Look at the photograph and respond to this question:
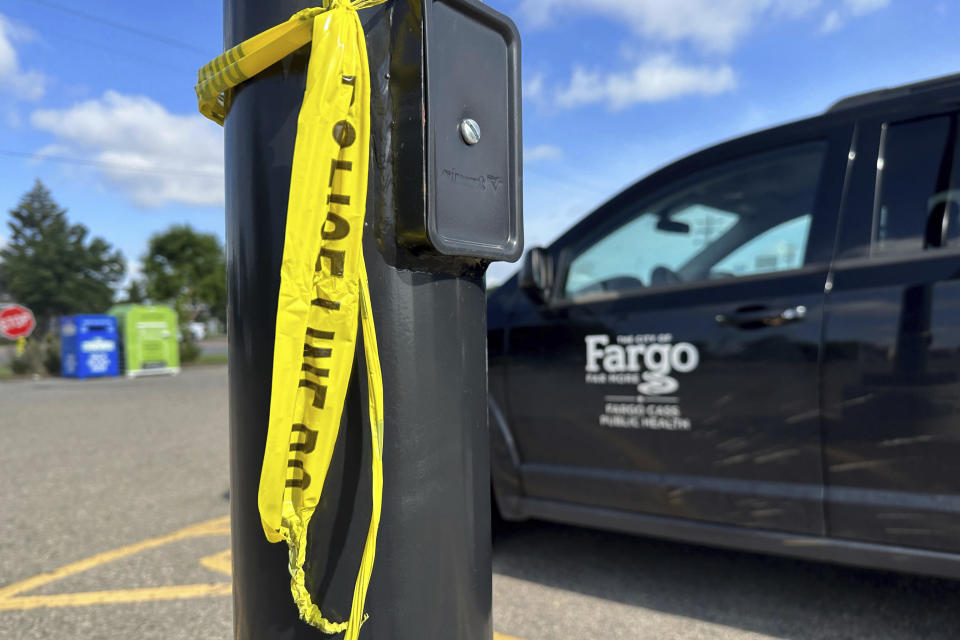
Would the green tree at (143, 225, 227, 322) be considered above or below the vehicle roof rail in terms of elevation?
above

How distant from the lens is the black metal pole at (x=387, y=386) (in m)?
1.07

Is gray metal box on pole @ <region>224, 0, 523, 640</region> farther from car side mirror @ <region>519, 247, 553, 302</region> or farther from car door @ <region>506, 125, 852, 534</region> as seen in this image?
car side mirror @ <region>519, 247, 553, 302</region>

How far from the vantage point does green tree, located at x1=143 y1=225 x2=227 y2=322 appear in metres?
37.7

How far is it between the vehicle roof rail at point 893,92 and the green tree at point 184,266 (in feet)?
124

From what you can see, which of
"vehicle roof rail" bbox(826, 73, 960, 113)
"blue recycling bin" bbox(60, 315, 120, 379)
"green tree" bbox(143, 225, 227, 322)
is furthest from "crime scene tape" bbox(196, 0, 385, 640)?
"green tree" bbox(143, 225, 227, 322)

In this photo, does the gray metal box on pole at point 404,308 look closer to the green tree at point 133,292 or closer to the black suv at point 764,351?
the black suv at point 764,351

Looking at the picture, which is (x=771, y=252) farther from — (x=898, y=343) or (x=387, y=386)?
(x=387, y=386)

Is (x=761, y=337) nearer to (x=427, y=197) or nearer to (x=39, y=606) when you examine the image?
(x=427, y=197)

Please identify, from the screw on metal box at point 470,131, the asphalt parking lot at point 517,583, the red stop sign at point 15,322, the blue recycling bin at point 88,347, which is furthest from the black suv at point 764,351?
the red stop sign at point 15,322

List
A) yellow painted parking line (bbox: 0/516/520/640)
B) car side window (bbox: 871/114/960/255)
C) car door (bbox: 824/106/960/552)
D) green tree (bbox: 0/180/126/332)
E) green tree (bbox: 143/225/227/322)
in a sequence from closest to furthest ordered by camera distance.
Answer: car door (bbox: 824/106/960/552)
car side window (bbox: 871/114/960/255)
yellow painted parking line (bbox: 0/516/520/640)
green tree (bbox: 143/225/227/322)
green tree (bbox: 0/180/126/332)

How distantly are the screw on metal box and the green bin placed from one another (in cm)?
1808

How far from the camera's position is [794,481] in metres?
2.42

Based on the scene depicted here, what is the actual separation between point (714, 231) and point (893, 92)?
82 centimetres

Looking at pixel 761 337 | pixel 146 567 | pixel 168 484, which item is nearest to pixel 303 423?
pixel 761 337
